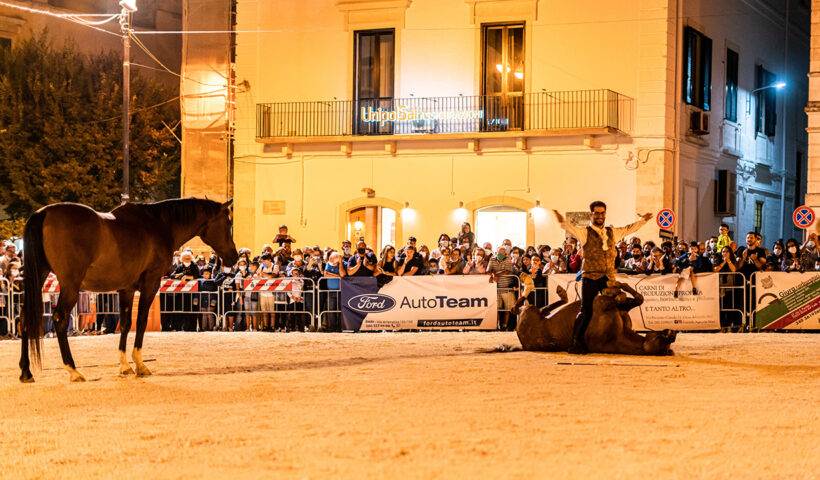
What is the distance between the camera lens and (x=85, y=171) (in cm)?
4069

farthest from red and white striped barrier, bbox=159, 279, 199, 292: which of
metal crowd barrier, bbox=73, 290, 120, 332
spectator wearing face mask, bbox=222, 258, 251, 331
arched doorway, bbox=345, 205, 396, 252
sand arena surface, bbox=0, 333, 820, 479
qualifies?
arched doorway, bbox=345, 205, 396, 252

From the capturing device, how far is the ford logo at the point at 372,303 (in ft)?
68.5

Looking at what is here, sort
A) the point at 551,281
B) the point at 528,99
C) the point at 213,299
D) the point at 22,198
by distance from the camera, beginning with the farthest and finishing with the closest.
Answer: the point at 22,198
the point at 528,99
the point at 213,299
the point at 551,281

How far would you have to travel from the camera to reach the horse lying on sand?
14.7 metres

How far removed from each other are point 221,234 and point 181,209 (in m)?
0.72

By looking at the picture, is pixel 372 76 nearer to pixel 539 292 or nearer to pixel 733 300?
pixel 539 292

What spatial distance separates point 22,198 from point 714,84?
2490cm

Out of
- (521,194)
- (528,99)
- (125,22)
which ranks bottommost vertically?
(521,194)

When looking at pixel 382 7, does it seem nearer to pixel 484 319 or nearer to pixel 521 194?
pixel 521 194

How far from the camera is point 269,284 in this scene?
21500mm

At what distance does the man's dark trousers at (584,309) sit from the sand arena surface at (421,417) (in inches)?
12.0

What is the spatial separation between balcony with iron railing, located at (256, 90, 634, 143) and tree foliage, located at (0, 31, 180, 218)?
37.6ft

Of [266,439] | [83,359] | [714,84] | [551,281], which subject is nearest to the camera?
[266,439]

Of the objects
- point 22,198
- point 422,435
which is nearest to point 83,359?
point 422,435
